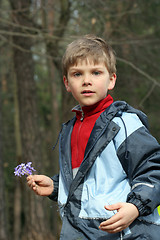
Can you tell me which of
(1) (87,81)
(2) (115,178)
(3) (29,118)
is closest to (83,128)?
(1) (87,81)

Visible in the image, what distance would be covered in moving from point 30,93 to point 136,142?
7087 millimetres

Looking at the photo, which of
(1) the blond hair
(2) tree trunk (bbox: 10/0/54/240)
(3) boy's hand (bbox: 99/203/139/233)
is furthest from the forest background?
(3) boy's hand (bbox: 99/203/139/233)

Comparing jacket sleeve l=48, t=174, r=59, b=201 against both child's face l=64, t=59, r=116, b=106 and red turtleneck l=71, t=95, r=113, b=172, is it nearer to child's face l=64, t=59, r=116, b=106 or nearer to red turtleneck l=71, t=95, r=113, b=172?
red turtleneck l=71, t=95, r=113, b=172

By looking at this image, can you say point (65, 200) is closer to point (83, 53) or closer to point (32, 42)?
point (83, 53)

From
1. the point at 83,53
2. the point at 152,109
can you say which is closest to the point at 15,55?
the point at 152,109

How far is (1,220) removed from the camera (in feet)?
31.1

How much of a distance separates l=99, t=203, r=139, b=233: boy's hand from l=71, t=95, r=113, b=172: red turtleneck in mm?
495

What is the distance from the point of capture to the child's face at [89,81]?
242 centimetres

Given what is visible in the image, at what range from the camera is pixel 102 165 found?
7.34 ft

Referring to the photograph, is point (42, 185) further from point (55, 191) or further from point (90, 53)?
point (90, 53)

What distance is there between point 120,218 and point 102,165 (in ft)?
1.24

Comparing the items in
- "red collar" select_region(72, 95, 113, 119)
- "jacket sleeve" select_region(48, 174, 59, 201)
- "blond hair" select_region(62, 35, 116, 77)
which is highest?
"blond hair" select_region(62, 35, 116, 77)

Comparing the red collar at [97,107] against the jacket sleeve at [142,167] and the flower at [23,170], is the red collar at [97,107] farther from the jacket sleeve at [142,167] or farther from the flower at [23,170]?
the flower at [23,170]

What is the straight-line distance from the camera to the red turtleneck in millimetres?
2401
